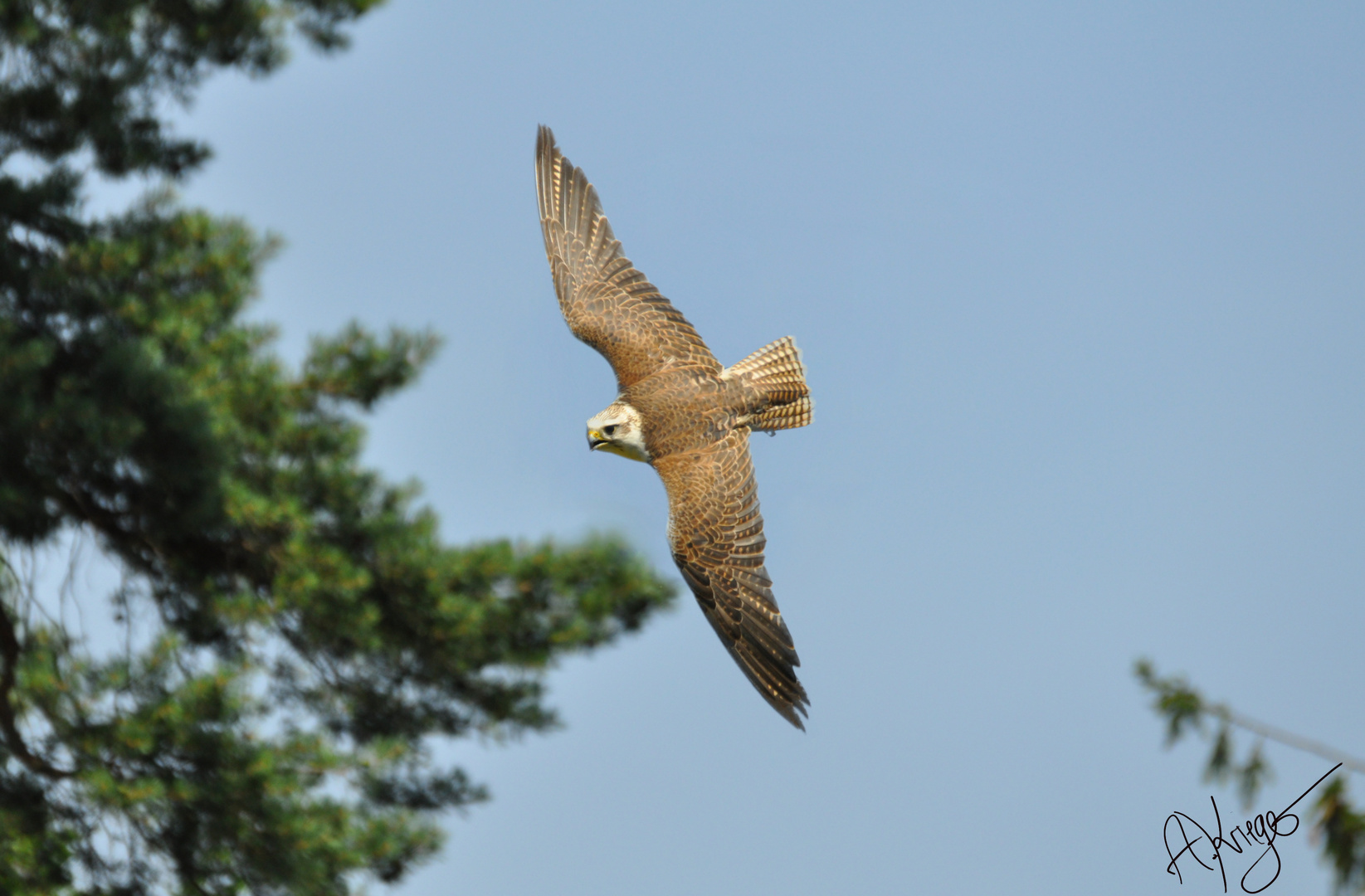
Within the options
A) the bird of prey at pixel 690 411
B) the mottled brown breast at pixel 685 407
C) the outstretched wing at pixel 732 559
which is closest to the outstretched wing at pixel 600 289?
the bird of prey at pixel 690 411

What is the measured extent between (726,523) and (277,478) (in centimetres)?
270

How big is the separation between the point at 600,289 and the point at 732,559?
2.11 m

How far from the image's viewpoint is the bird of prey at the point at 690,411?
6062 millimetres

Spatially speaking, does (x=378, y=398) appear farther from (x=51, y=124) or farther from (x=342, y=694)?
(x=51, y=124)

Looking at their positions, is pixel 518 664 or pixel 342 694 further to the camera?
pixel 342 694

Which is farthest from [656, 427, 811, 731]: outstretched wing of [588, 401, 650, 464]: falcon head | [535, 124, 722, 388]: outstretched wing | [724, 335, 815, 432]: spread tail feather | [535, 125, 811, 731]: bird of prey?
[535, 124, 722, 388]: outstretched wing

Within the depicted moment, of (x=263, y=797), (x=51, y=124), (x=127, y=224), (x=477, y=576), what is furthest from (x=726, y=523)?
(x=51, y=124)

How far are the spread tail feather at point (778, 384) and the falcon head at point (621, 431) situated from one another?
65 cm

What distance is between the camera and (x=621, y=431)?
677 centimetres

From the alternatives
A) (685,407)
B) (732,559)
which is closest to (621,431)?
(685,407)

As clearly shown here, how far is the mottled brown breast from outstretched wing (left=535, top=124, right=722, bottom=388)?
0.15 metres

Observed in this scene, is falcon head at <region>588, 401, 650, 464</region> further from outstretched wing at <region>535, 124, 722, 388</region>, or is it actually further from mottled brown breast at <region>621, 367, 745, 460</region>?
outstretched wing at <region>535, 124, 722, 388</region>

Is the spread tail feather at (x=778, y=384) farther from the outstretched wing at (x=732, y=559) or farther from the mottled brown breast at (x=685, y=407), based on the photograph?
the outstretched wing at (x=732, y=559)

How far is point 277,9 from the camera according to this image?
7.77 meters
